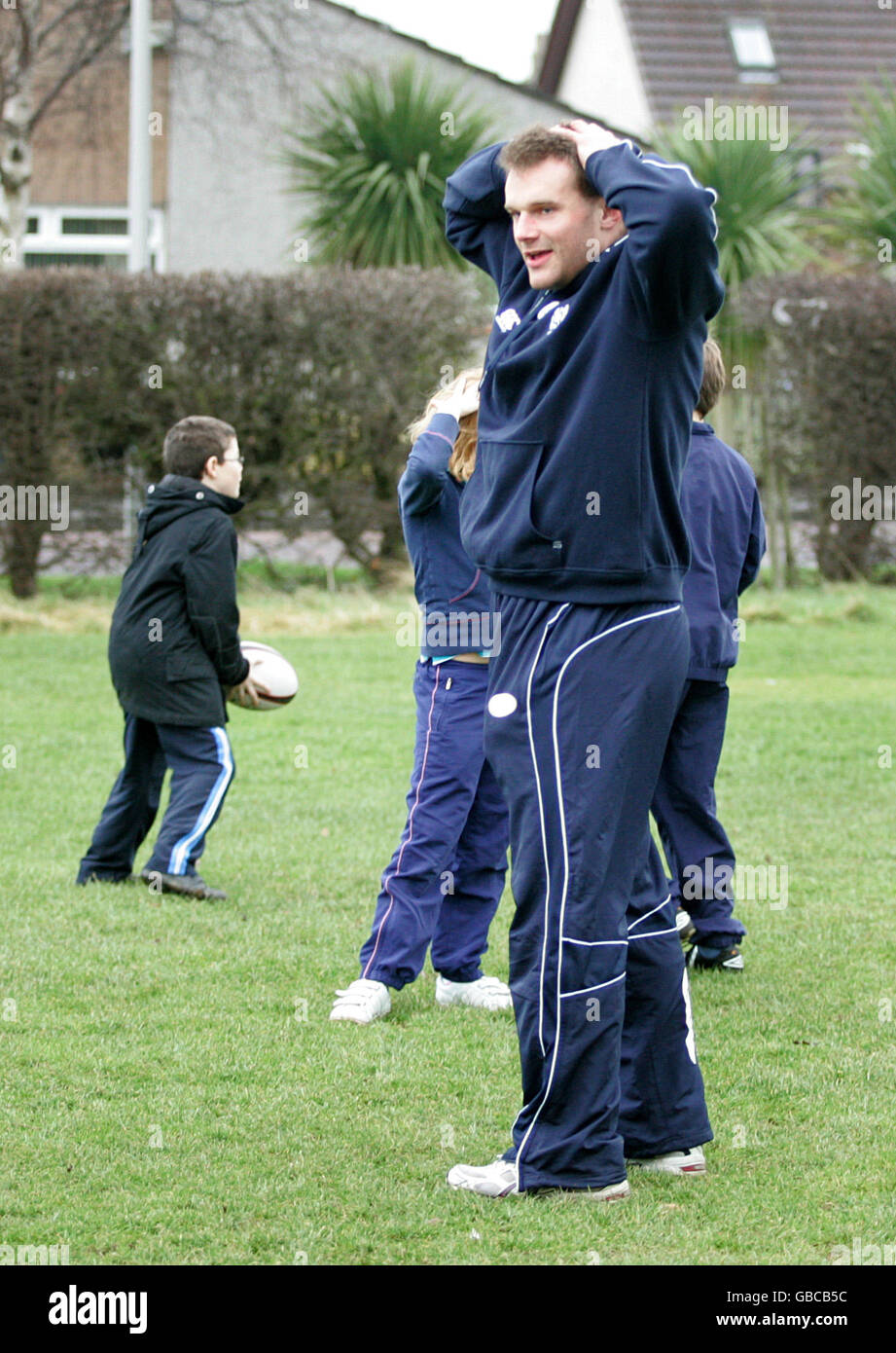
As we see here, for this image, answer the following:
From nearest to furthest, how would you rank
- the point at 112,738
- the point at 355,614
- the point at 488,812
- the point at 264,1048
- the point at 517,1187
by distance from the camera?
Result: the point at 517,1187 < the point at 264,1048 < the point at 488,812 < the point at 112,738 < the point at 355,614

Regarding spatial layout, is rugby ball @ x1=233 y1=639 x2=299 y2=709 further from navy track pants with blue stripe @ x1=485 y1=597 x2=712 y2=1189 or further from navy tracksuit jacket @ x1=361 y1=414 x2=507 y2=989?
navy track pants with blue stripe @ x1=485 y1=597 x2=712 y2=1189

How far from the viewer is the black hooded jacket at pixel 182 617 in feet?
20.6

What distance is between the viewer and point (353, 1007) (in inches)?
190

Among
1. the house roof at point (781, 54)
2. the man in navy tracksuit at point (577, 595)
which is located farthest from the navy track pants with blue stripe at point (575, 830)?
the house roof at point (781, 54)

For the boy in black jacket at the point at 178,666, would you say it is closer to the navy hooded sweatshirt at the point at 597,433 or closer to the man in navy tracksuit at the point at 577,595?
the man in navy tracksuit at the point at 577,595

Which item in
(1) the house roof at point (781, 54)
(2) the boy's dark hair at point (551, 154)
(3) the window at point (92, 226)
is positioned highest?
(1) the house roof at point (781, 54)

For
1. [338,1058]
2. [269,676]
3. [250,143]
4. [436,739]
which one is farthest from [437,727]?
[250,143]

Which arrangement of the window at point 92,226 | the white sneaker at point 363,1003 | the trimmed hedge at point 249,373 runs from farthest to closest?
the window at point 92,226
the trimmed hedge at point 249,373
the white sneaker at point 363,1003

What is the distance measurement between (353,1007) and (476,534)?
1779 millimetres

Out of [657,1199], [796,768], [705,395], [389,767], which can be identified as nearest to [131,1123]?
[657,1199]

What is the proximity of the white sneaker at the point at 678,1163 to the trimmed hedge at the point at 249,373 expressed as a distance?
1112cm

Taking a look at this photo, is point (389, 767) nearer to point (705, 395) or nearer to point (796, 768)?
point (796, 768)

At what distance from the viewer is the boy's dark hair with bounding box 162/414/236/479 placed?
6.42 metres

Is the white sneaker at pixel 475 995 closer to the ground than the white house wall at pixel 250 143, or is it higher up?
closer to the ground
